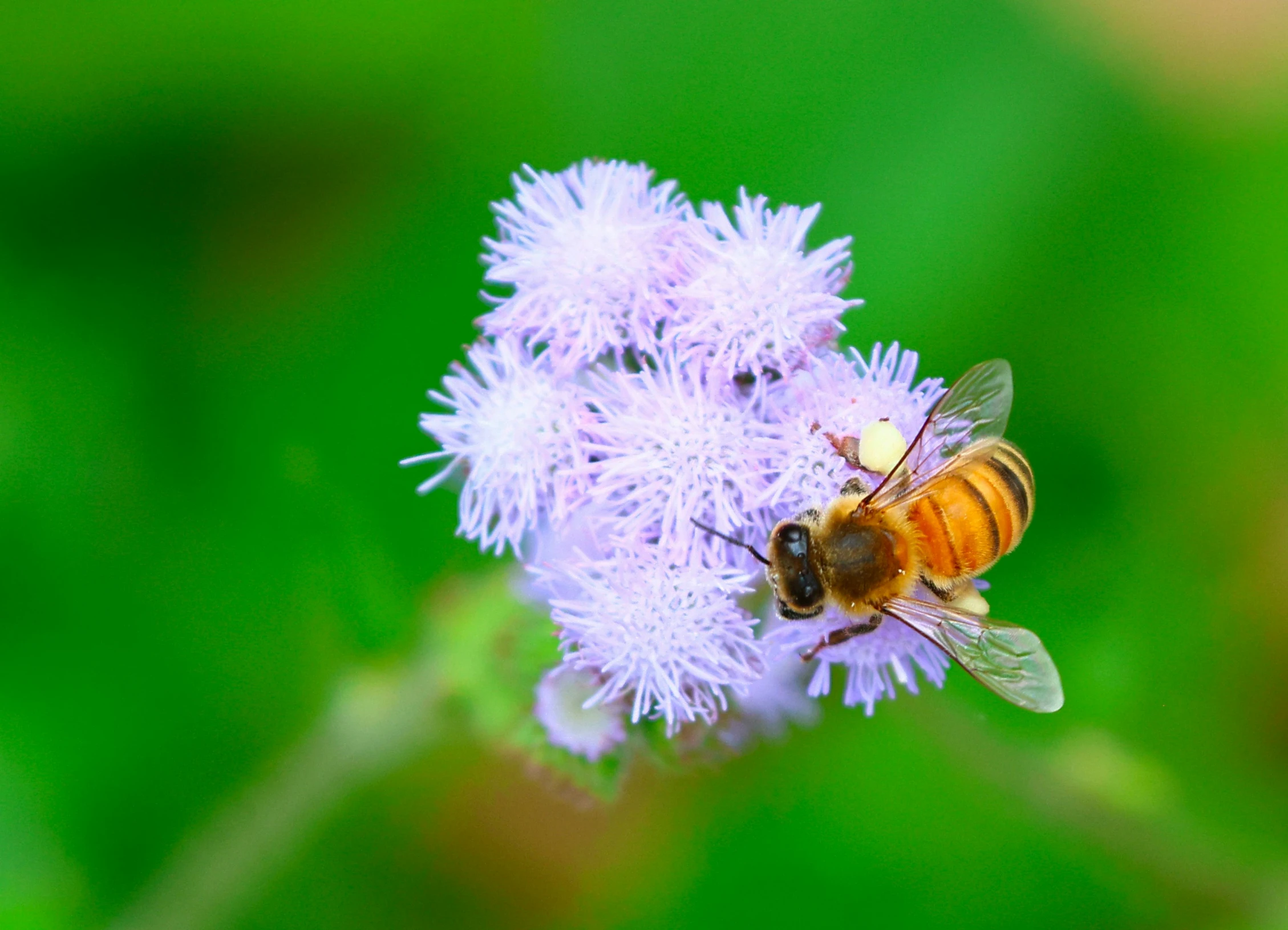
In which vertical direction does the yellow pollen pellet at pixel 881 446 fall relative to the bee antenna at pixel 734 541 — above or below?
above

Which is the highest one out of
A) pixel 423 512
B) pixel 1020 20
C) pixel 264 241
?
pixel 1020 20

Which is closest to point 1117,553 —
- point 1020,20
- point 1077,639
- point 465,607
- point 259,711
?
point 1077,639

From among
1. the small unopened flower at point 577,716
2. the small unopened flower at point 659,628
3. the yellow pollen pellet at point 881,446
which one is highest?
the yellow pollen pellet at point 881,446

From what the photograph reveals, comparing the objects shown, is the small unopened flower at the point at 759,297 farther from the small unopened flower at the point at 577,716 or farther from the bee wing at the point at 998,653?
the small unopened flower at the point at 577,716

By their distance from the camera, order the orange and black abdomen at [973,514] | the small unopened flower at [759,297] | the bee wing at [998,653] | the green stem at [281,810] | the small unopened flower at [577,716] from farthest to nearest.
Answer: the green stem at [281,810]
the small unopened flower at [577,716]
the small unopened flower at [759,297]
the orange and black abdomen at [973,514]
the bee wing at [998,653]

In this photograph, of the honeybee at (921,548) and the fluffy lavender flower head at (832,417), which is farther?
the fluffy lavender flower head at (832,417)

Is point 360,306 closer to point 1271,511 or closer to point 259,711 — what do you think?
point 259,711

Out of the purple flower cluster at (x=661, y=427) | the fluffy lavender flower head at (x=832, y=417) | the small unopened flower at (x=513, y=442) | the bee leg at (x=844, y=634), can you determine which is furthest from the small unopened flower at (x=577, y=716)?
the fluffy lavender flower head at (x=832, y=417)

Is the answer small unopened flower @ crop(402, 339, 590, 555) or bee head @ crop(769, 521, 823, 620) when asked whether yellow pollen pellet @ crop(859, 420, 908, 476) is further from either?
small unopened flower @ crop(402, 339, 590, 555)
